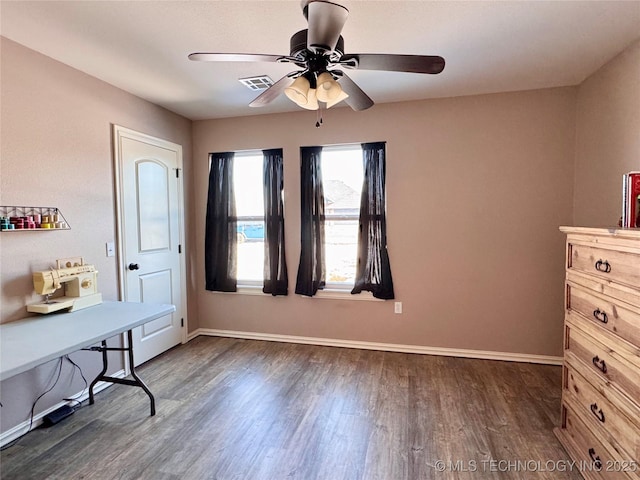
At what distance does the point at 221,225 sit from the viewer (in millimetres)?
3979

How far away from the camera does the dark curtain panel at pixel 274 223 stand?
12.4ft

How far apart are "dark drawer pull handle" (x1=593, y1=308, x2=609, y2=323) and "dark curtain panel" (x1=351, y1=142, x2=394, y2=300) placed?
1878mm

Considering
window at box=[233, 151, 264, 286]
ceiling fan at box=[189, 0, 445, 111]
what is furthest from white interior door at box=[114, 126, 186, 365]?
ceiling fan at box=[189, 0, 445, 111]

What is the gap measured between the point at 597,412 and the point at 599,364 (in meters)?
0.26

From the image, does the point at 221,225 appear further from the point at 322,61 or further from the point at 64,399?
the point at 322,61

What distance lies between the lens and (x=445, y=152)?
336 centimetres

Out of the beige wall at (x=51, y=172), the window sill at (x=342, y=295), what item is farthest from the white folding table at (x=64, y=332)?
the window sill at (x=342, y=295)

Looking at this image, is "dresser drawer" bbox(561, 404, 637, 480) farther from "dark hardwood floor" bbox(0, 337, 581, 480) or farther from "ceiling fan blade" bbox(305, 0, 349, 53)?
"ceiling fan blade" bbox(305, 0, 349, 53)

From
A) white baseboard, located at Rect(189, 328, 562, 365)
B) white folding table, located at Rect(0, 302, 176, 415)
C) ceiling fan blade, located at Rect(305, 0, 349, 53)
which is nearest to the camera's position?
ceiling fan blade, located at Rect(305, 0, 349, 53)

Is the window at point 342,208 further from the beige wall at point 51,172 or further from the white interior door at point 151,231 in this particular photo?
the beige wall at point 51,172

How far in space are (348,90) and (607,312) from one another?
1826 mm

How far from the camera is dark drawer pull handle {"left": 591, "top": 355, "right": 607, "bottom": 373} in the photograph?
1716 millimetres

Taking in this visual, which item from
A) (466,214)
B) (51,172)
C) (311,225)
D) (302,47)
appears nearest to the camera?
(302,47)

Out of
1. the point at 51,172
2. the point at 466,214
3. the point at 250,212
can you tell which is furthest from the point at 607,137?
the point at 51,172
